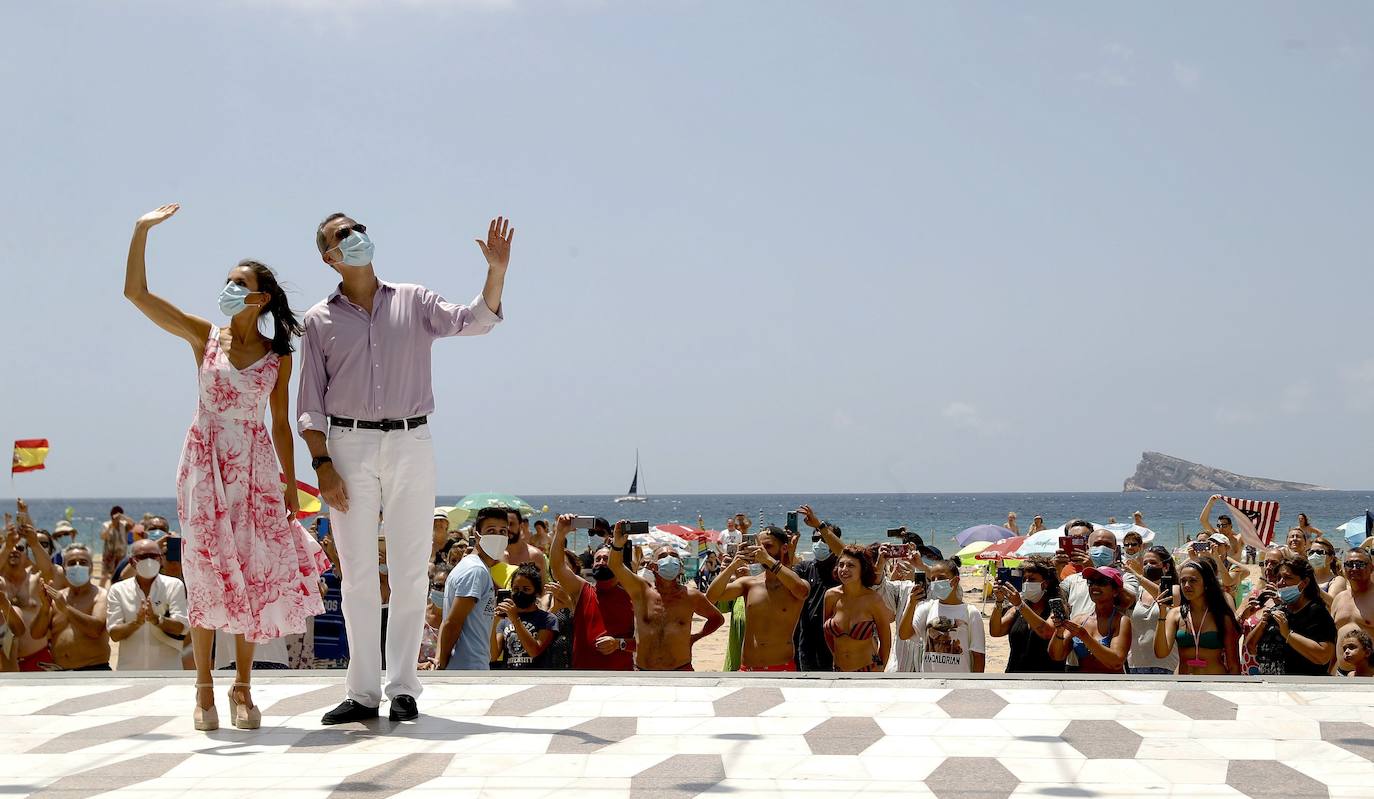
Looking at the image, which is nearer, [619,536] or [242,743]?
[242,743]

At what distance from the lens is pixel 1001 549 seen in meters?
21.0

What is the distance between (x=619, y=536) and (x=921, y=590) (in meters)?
2.07

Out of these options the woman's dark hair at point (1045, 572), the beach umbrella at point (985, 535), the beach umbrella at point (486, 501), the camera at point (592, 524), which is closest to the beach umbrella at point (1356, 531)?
the beach umbrella at point (985, 535)

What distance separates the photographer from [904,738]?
4.05 metres

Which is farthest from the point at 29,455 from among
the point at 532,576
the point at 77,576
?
the point at 532,576

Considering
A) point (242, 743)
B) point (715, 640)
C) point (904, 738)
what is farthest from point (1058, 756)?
point (715, 640)

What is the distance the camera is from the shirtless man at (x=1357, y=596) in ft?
27.2

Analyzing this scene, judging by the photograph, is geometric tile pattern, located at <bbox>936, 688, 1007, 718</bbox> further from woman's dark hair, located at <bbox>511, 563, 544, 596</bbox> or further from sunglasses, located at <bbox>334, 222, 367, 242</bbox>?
woman's dark hair, located at <bbox>511, 563, 544, 596</bbox>

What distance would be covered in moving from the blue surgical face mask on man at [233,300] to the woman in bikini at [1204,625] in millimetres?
5689

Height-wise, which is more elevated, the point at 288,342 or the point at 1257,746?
the point at 288,342

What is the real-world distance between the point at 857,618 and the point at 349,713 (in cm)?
437

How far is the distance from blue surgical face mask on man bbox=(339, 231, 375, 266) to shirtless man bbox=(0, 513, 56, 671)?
19.8 feet

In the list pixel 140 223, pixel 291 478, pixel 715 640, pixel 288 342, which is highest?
pixel 140 223

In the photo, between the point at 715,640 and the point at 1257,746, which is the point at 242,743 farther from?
the point at 715,640
